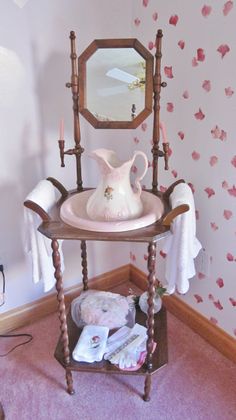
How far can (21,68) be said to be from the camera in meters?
1.41

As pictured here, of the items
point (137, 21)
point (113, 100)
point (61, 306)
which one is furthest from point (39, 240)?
point (137, 21)

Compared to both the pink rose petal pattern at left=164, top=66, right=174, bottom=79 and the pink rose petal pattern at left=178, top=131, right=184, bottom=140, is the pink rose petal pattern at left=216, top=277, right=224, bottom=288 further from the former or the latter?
the pink rose petal pattern at left=164, top=66, right=174, bottom=79

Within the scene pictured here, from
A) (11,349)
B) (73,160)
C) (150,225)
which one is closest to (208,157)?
(150,225)

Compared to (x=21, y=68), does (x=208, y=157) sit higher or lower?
lower

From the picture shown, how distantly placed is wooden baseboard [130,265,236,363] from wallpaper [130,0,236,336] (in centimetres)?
3

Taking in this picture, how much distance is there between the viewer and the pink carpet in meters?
1.31

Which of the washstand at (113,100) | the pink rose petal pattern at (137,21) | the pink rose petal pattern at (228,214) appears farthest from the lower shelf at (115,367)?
the pink rose petal pattern at (137,21)

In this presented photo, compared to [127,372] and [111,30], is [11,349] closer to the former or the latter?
[127,372]

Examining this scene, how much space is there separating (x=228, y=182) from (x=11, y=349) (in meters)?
1.23

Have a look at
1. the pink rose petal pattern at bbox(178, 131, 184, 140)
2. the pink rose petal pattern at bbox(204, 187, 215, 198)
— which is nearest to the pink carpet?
the pink rose petal pattern at bbox(204, 187, 215, 198)

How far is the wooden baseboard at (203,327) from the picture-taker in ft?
4.97

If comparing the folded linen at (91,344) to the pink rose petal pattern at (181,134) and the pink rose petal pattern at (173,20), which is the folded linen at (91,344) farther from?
the pink rose petal pattern at (173,20)

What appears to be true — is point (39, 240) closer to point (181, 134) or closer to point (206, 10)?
point (181, 134)

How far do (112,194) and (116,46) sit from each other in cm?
54
